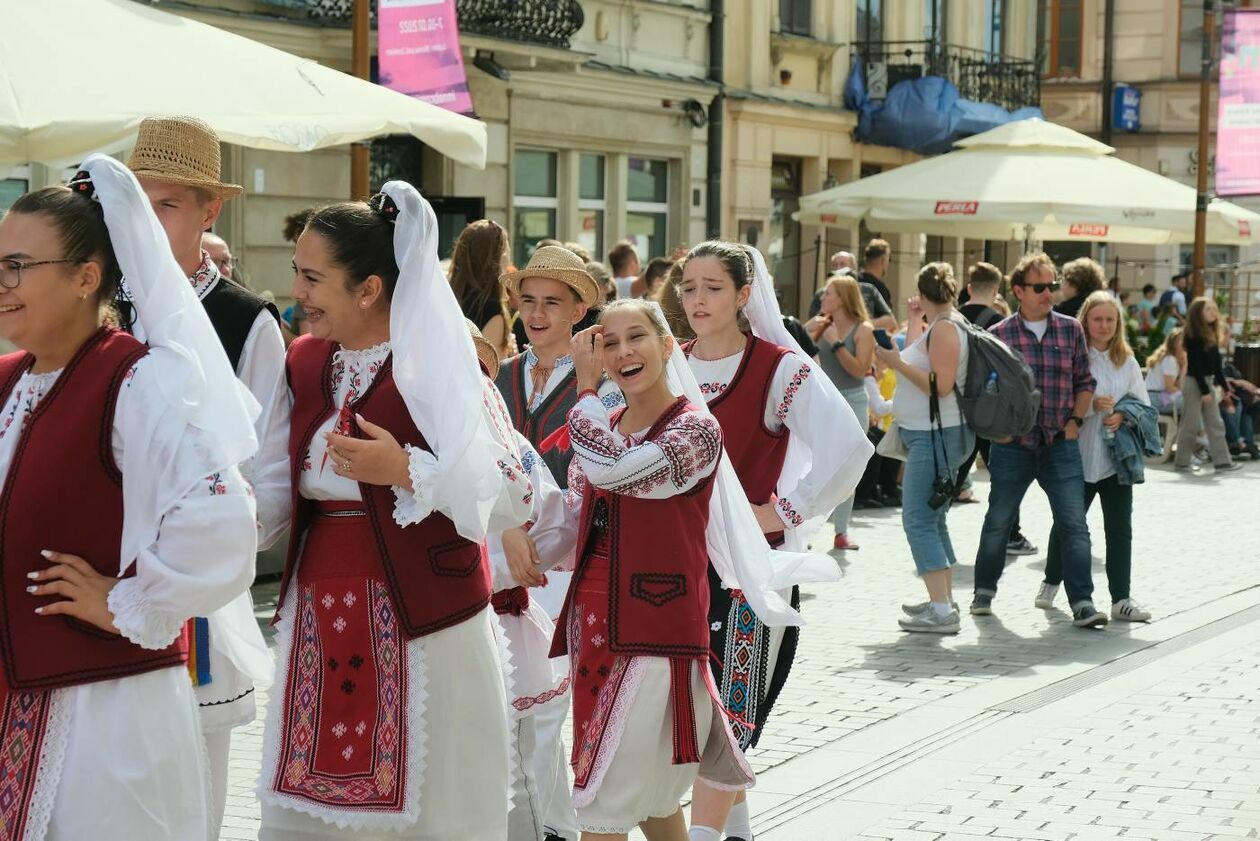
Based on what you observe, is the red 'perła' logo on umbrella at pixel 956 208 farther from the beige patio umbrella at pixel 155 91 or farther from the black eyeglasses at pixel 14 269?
the black eyeglasses at pixel 14 269

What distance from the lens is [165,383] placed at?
131 inches

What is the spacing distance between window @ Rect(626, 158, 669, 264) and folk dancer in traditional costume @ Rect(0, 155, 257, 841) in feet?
65.5

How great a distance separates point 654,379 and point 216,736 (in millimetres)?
→ 1394

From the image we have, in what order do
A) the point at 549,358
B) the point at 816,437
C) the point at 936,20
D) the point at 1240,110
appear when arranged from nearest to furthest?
the point at 816,437 → the point at 549,358 → the point at 1240,110 → the point at 936,20

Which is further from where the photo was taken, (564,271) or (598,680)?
(564,271)

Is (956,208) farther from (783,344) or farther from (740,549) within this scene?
(740,549)

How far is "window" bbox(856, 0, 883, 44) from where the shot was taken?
28047 millimetres

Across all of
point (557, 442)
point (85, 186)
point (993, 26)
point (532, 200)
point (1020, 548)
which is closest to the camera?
point (85, 186)

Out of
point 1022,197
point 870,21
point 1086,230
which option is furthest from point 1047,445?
point 870,21

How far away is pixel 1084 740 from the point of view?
743 cm

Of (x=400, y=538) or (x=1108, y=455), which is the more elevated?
(x=400, y=538)

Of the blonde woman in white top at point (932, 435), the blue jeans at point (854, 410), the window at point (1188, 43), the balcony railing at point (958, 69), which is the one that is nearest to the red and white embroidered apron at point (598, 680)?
the blonde woman in white top at point (932, 435)

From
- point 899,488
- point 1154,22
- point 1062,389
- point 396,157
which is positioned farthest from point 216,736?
point 1154,22

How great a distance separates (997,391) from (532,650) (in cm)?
490
